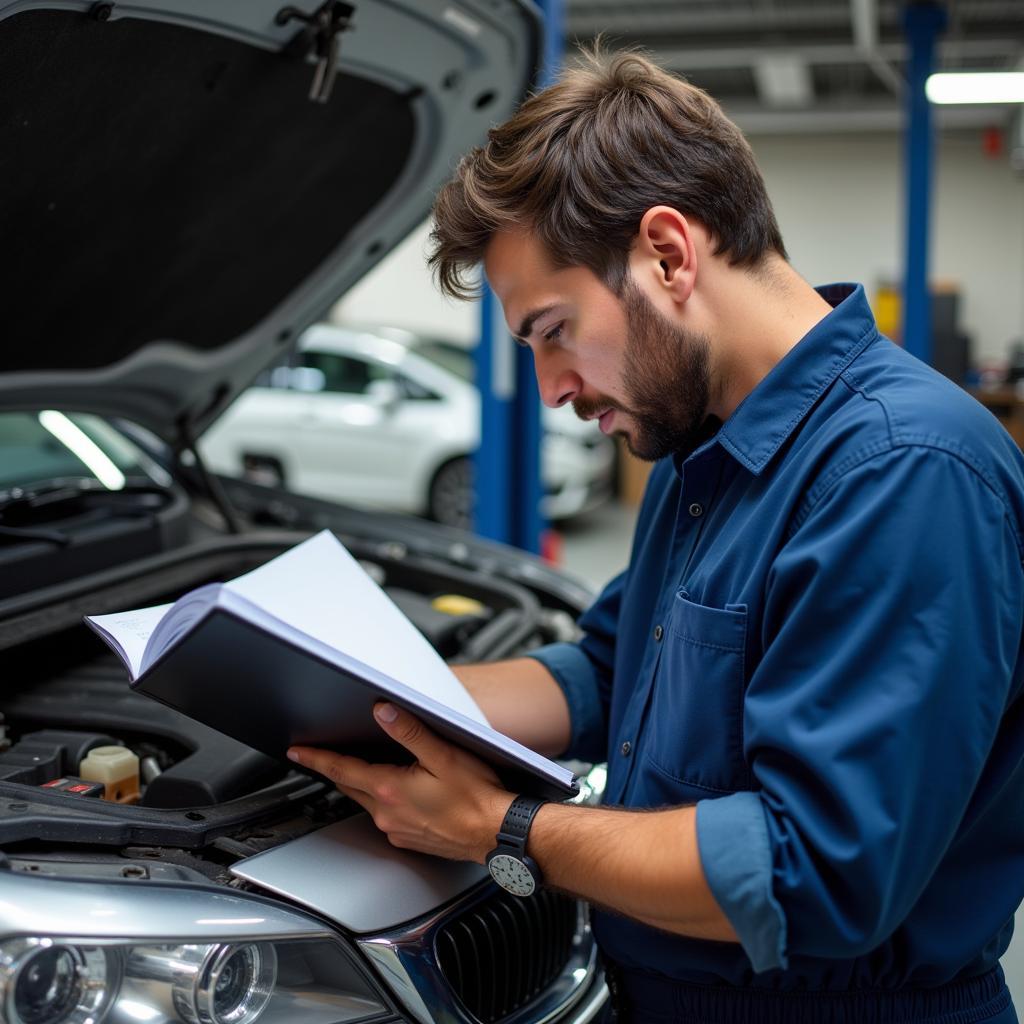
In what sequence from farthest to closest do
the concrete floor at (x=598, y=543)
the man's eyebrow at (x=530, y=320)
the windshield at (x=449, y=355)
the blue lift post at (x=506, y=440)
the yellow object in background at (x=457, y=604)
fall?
the windshield at (x=449, y=355)
the concrete floor at (x=598, y=543)
the blue lift post at (x=506, y=440)
the yellow object in background at (x=457, y=604)
the man's eyebrow at (x=530, y=320)

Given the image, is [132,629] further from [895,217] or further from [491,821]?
[895,217]

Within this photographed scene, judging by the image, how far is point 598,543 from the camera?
682cm

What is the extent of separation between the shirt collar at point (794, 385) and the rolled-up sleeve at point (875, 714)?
0.16 metres

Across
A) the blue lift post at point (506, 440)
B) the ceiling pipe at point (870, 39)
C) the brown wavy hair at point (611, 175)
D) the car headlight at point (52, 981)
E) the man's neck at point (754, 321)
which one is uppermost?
the ceiling pipe at point (870, 39)

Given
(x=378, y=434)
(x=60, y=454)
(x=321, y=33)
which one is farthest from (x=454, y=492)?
(x=321, y=33)

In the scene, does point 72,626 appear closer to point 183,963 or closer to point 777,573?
point 183,963

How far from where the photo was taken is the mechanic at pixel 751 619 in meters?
0.92

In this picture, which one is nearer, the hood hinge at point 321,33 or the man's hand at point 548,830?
the man's hand at point 548,830

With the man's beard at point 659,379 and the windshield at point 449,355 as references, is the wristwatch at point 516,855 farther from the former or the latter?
the windshield at point 449,355

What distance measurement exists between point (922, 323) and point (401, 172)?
6.64m

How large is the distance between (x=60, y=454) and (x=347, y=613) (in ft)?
4.35

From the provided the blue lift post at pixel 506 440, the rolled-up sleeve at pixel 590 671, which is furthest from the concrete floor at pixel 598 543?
the rolled-up sleeve at pixel 590 671

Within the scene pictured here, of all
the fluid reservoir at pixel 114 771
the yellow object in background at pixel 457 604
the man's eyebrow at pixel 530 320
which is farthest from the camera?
the yellow object in background at pixel 457 604

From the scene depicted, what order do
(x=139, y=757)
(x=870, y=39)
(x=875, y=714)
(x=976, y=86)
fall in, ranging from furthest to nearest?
1. (x=870, y=39)
2. (x=976, y=86)
3. (x=139, y=757)
4. (x=875, y=714)
